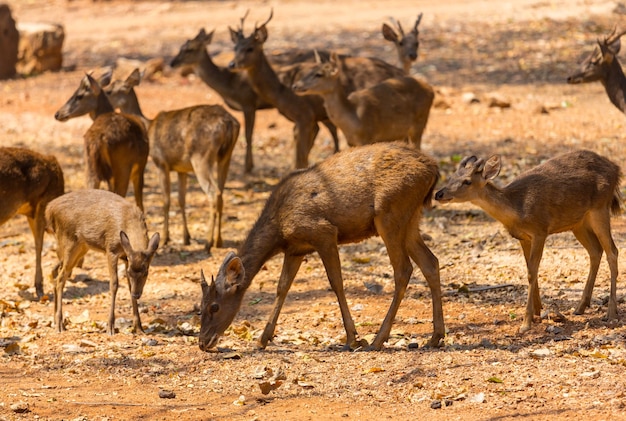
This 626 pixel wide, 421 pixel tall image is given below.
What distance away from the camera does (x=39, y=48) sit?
2208 cm

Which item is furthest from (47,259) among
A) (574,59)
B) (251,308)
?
(574,59)

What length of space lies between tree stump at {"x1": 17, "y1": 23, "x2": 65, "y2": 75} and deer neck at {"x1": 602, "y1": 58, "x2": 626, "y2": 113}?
1266 centimetres

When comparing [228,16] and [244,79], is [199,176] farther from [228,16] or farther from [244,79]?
[228,16]

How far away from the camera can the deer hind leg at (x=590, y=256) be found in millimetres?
8680

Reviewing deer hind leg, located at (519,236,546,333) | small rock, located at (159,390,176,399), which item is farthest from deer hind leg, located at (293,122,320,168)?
small rock, located at (159,390,176,399)

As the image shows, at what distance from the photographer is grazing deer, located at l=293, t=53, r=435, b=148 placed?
1306 centimetres

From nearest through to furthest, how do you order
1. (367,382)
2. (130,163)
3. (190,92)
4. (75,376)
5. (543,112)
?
(367,382) → (75,376) → (130,163) → (543,112) → (190,92)

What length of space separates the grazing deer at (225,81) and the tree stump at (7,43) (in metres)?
6.66

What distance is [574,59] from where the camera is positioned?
2092 cm

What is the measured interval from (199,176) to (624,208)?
15.8 feet

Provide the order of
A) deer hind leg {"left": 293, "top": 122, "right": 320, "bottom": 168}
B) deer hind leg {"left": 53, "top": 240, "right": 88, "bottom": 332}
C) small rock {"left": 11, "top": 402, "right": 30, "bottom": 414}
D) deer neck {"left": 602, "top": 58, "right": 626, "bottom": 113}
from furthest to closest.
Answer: deer hind leg {"left": 293, "top": 122, "right": 320, "bottom": 168}
deer neck {"left": 602, "top": 58, "right": 626, "bottom": 113}
deer hind leg {"left": 53, "top": 240, "right": 88, "bottom": 332}
small rock {"left": 11, "top": 402, "right": 30, "bottom": 414}

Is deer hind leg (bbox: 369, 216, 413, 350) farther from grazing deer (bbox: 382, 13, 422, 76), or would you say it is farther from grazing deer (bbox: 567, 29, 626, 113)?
grazing deer (bbox: 382, 13, 422, 76)

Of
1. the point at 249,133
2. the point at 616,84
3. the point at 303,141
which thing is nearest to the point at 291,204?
the point at 303,141

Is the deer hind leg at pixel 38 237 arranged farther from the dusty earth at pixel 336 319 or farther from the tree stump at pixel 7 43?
the tree stump at pixel 7 43
